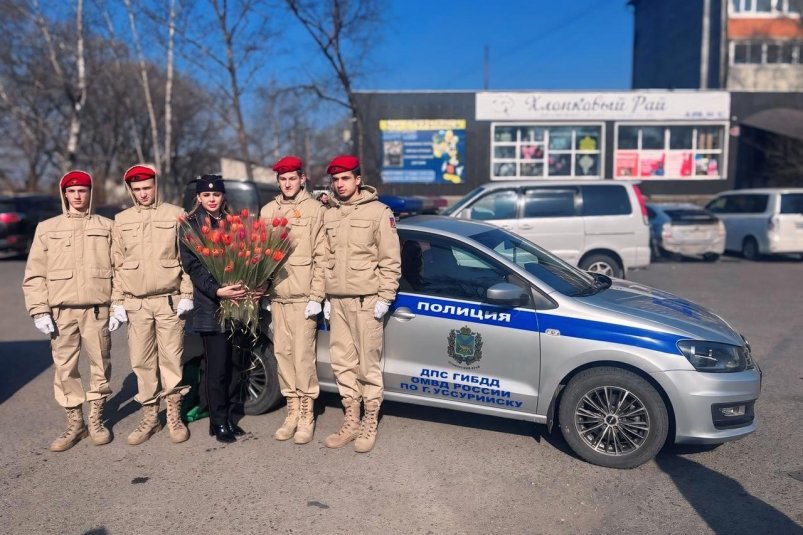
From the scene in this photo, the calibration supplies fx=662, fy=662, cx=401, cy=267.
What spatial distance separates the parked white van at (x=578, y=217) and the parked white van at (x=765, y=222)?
690cm

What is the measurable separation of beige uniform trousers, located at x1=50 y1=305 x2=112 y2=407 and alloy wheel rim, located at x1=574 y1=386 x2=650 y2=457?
3381 mm

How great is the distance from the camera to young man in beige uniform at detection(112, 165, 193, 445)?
4648mm

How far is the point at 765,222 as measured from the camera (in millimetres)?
16219

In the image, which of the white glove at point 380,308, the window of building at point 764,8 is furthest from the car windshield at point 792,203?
the window of building at point 764,8

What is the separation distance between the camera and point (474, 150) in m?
26.8

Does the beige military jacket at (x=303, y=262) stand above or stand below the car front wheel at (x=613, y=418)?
above

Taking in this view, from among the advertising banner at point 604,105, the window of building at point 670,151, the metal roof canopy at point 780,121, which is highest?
the advertising banner at point 604,105

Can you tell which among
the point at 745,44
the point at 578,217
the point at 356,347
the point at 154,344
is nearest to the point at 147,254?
the point at 154,344

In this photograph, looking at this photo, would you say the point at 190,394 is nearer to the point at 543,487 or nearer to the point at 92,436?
the point at 92,436

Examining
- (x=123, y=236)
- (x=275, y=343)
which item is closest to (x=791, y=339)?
(x=275, y=343)

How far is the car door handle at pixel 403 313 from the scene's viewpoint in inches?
190

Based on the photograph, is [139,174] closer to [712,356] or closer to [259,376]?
[259,376]

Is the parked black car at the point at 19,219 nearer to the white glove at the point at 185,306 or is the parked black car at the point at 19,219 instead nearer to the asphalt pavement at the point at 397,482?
the asphalt pavement at the point at 397,482

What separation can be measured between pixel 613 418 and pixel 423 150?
23.2m
